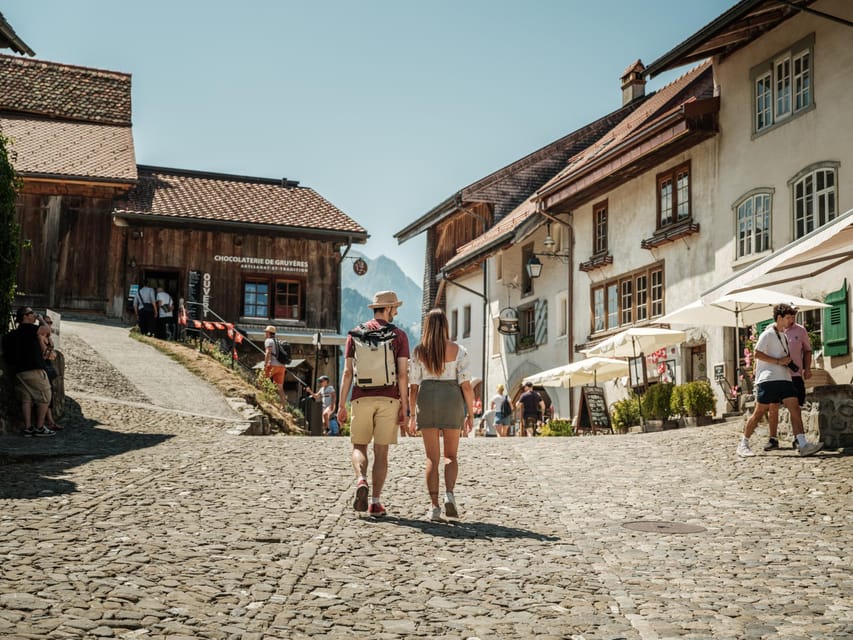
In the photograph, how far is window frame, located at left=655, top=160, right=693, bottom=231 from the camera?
25.5 meters

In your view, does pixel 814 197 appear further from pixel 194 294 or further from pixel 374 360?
pixel 194 294

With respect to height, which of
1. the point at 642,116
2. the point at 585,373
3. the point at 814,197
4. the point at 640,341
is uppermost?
the point at 642,116

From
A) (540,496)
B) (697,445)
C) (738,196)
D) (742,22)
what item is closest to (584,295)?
(738,196)

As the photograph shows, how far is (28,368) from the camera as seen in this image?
15078 millimetres

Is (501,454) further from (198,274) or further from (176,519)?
(198,274)

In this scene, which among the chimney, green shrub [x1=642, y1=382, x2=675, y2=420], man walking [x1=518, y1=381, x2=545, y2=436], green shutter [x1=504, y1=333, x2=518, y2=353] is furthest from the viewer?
the chimney

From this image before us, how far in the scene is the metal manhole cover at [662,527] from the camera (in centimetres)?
891

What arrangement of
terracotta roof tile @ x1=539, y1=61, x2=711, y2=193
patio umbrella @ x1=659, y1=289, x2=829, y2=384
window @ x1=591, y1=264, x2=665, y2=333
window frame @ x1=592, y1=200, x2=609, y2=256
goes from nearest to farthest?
1. patio umbrella @ x1=659, y1=289, x2=829, y2=384
2. window @ x1=591, y1=264, x2=665, y2=333
3. terracotta roof tile @ x1=539, y1=61, x2=711, y2=193
4. window frame @ x1=592, y1=200, x2=609, y2=256

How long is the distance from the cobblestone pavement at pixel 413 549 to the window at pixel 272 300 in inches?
896

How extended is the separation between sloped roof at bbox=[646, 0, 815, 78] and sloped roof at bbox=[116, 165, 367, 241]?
16.1 metres

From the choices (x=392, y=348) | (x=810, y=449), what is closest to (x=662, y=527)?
(x=392, y=348)

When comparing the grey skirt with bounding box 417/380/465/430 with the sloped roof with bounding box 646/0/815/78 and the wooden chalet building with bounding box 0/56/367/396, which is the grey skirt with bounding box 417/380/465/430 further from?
the wooden chalet building with bounding box 0/56/367/396

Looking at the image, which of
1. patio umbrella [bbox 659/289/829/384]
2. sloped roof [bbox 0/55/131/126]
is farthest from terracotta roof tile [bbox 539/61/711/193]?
sloped roof [bbox 0/55/131/126]

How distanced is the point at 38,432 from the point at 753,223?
1461cm
